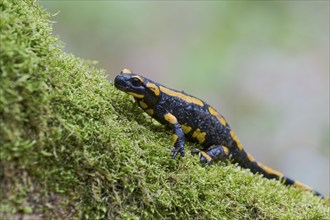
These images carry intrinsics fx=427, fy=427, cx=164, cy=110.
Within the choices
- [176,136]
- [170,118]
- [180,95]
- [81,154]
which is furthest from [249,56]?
[81,154]

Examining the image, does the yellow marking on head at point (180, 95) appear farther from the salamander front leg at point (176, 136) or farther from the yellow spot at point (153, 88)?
the salamander front leg at point (176, 136)

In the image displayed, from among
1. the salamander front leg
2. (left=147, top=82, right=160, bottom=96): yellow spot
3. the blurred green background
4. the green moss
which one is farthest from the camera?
the blurred green background

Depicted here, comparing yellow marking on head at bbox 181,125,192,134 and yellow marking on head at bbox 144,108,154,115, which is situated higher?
yellow marking on head at bbox 144,108,154,115

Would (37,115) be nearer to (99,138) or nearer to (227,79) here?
(99,138)

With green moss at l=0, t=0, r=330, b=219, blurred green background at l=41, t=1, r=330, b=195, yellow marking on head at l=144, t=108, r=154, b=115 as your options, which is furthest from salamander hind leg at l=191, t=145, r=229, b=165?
blurred green background at l=41, t=1, r=330, b=195

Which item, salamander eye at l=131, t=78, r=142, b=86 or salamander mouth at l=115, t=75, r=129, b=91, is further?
salamander eye at l=131, t=78, r=142, b=86

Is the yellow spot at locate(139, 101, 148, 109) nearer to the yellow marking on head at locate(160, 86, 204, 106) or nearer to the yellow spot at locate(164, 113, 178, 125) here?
the yellow spot at locate(164, 113, 178, 125)

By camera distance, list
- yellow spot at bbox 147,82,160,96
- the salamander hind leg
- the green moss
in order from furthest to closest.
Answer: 1. yellow spot at bbox 147,82,160,96
2. the salamander hind leg
3. the green moss
